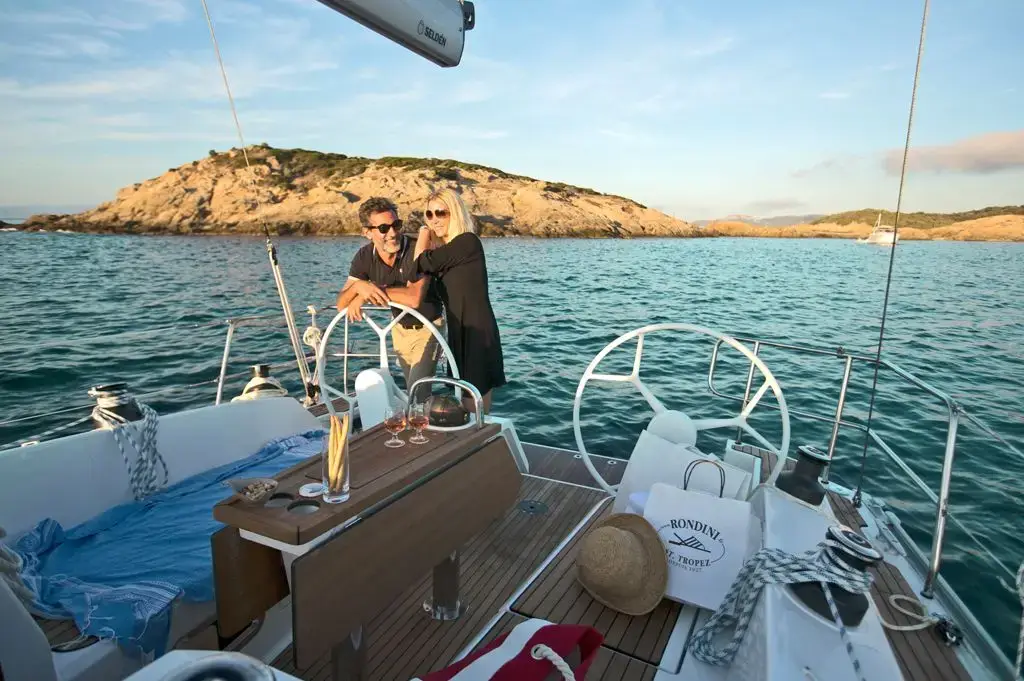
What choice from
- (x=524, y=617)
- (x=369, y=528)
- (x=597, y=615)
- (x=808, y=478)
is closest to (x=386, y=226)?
(x=369, y=528)

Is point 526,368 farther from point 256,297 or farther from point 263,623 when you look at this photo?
point 256,297

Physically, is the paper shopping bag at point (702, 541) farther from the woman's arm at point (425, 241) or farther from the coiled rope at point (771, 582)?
the woman's arm at point (425, 241)

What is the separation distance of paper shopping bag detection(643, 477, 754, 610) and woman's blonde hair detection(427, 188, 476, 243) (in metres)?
1.83

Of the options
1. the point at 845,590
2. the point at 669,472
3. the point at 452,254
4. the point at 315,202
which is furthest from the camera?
the point at 315,202

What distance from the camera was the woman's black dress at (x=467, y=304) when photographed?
3027 millimetres

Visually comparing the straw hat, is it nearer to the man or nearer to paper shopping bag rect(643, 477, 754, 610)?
paper shopping bag rect(643, 477, 754, 610)

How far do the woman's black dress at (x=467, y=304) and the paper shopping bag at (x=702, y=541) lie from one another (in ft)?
4.40

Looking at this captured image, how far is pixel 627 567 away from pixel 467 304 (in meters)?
1.67

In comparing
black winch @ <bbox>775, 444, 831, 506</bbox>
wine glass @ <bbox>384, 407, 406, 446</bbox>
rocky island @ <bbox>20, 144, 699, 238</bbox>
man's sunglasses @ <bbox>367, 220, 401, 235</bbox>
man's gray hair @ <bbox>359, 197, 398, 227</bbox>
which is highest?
rocky island @ <bbox>20, 144, 699, 238</bbox>

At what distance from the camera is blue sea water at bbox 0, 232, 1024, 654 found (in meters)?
4.95

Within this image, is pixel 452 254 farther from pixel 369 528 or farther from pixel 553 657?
pixel 553 657

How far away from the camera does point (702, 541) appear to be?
7.11 feet

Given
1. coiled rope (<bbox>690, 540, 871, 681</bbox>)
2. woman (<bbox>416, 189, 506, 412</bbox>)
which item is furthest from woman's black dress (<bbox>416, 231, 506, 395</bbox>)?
coiled rope (<bbox>690, 540, 871, 681</bbox>)

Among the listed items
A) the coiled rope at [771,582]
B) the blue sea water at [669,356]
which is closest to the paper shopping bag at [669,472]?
the coiled rope at [771,582]
